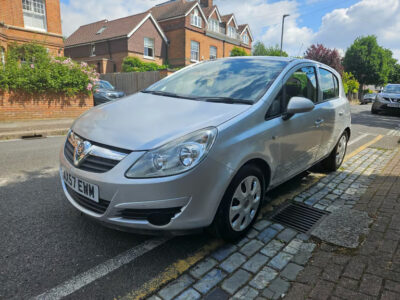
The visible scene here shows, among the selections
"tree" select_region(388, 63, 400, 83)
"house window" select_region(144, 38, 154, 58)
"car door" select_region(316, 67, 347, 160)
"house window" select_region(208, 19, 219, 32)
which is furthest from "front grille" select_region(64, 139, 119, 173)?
"tree" select_region(388, 63, 400, 83)

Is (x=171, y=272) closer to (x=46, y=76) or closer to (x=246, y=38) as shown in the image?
(x=46, y=76)

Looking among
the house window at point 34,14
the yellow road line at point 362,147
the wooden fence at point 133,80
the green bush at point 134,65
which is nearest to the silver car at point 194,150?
the yellow road line at point 362,147

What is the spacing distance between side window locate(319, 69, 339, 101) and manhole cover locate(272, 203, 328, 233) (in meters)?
1.54

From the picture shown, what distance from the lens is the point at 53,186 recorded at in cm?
394

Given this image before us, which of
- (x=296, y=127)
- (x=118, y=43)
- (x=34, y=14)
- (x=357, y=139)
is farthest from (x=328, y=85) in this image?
(x=118, y=43)

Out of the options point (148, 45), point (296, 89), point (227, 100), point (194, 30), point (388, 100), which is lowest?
point (388, 100)

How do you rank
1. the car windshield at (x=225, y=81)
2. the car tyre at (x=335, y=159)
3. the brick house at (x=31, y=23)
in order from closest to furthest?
the car windshield at (x=225, y=81)
the car tyre at (x=335, y=159)
the brick house at (x=31, y=23)

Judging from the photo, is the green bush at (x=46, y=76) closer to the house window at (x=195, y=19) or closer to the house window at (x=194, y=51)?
the house window at (x=194, y=51)

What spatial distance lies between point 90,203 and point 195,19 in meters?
32.4

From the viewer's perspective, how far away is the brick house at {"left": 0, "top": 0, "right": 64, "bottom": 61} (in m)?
16.2

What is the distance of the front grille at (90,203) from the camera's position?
224 cm

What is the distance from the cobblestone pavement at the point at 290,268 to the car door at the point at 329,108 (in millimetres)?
1090

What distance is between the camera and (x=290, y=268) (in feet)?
7.73

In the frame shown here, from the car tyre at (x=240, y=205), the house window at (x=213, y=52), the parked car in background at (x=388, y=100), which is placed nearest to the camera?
the car tyre at (x=240, y=205)
